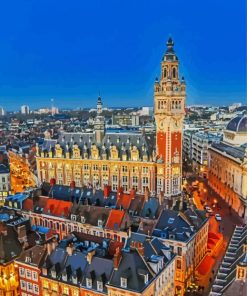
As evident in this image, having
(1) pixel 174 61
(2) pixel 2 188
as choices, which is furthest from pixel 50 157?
(1) pixel 174 61

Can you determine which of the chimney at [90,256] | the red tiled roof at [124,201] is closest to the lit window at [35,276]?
the chimney at [90,256]

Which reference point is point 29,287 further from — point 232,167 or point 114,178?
point 232,167

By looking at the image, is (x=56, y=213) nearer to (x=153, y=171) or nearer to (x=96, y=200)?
(x=96, y=200)

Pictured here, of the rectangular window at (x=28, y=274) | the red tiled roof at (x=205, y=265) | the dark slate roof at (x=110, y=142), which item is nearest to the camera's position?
the rectangular window at (x=28, y=274)

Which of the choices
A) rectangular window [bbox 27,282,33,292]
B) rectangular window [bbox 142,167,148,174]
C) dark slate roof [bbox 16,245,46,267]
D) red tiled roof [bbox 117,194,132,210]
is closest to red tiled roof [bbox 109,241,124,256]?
dark slate roof [bbox 16,245,46,267]

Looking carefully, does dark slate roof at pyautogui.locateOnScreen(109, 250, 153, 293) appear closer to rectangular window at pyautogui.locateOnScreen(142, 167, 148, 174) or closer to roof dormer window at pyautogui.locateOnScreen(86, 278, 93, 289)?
roof dormer window at pyautogui.locateOnScreen(86, 278, 93, 289)

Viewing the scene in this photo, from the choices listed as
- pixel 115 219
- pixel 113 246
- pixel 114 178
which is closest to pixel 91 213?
pixel 115 219

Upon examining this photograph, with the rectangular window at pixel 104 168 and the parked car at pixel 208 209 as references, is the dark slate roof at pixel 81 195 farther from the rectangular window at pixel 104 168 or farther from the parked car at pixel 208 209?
the parked car at pixel 208 209
